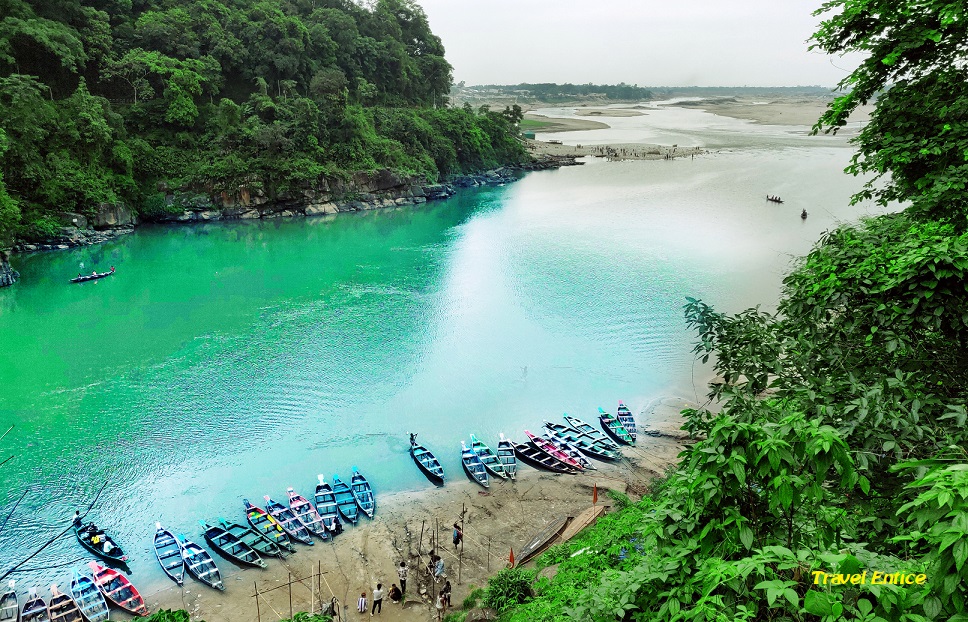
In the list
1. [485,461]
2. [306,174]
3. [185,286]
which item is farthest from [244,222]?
[485,461]

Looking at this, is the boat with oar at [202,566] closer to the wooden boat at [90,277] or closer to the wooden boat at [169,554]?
the wooden boat at [169,554]

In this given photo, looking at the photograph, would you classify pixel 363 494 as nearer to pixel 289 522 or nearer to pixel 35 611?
pixel 289 522

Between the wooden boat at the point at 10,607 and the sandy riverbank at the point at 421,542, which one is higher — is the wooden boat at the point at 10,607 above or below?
above

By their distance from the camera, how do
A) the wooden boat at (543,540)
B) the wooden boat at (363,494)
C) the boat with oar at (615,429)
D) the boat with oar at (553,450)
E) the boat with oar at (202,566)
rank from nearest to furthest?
1. the boat with oar at (202,566)
2. the wooden boat at (543,540)
3. the wooden boat at (363,494)
4. the boat with oar at (553,450)
5. the boat with oar at (615,429)

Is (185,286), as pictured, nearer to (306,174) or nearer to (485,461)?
(306,174)

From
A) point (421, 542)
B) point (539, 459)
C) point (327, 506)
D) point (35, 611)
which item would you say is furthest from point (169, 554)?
point (539, 459)

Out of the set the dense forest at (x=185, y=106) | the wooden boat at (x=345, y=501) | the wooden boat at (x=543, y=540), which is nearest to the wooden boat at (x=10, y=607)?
the wooden boat at (x=345, y=501)

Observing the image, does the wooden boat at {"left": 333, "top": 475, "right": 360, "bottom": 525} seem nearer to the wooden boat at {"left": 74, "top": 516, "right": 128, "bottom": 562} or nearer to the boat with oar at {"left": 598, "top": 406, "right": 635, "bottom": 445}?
the wooden boat at {"left": 74, "top": 516, "right": 128, "bottom": 562}
